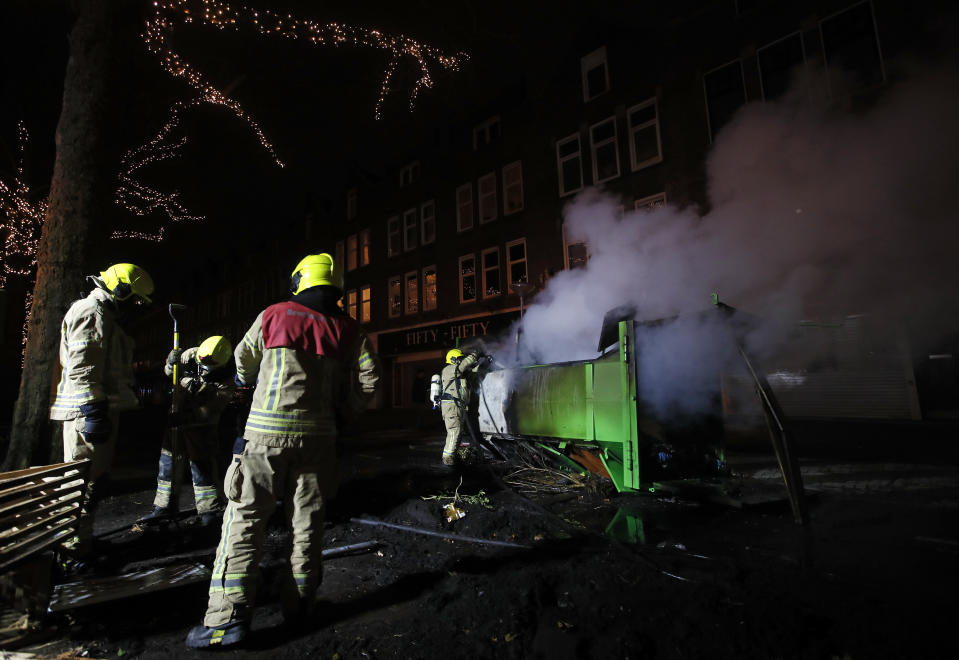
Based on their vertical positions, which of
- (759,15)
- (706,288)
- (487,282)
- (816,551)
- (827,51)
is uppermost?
(759,15)

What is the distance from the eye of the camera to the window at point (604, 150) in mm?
14260

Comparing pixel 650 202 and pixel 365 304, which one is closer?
pixel 650 202

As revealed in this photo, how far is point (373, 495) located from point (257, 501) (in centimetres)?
307

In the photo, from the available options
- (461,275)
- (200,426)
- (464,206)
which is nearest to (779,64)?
(464,206)

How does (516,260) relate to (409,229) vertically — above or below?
below

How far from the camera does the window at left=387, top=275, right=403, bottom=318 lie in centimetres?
2106

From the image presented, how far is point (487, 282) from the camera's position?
57.2 feet

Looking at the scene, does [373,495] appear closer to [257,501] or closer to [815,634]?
[257,501]

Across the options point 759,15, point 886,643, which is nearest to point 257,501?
point 886,643

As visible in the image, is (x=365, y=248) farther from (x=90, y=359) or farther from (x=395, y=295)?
(x=90, y=359)

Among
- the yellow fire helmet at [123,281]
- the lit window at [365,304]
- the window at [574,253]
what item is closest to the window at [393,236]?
the lit window at [365,304]

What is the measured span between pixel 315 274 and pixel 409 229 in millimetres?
18816

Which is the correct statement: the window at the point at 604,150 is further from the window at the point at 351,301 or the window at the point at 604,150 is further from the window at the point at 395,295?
the window at the point at 351,301

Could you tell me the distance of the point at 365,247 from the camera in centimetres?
2309
